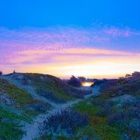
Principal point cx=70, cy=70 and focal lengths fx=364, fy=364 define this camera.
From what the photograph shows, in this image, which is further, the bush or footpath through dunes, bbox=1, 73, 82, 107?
footpath through dunes, bbox=1, 73, 82, 107

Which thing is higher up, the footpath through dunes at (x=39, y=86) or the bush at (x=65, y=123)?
the footpath through dunes at (x=39, y=86)

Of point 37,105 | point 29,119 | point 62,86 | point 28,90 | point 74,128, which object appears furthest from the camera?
point 62,86

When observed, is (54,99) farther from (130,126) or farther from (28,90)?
(130,126)

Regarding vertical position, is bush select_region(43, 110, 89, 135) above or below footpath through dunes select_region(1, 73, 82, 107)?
below

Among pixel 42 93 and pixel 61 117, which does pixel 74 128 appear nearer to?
pixel 61 117

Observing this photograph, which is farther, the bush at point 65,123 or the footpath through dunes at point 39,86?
the footpath through dunes at point 39,86

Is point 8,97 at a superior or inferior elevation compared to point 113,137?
superior

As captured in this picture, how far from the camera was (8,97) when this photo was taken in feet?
121

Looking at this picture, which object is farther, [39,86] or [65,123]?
[39,86]

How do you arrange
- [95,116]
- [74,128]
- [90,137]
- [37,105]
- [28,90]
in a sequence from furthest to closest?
1. [28,90]
2. [37,105]
3. [95,116]
4. [74,128]
5. [90,137]

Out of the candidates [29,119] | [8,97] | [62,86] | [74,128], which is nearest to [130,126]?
[74,128]

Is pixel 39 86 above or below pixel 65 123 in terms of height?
above

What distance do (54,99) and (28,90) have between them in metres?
3.79

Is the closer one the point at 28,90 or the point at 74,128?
the point at 74,128
